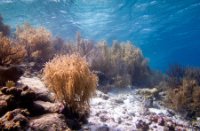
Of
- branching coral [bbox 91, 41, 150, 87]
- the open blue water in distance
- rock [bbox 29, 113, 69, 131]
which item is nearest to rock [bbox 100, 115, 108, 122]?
rock [bbox 29, 113, 69, 131]

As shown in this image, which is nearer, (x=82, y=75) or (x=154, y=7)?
(x=82, y=75)

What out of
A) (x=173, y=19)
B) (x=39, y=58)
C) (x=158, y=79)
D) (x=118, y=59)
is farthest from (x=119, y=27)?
(x=39, y=58)

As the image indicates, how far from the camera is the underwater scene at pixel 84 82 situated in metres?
4.55

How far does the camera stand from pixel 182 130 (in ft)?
21.6

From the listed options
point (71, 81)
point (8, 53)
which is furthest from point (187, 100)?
point (8, 53)

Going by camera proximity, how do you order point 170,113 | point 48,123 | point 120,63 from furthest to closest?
point 120,63 < point 170,113 < point 48,123

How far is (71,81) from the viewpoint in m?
4.59

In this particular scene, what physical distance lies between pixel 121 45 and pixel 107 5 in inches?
401

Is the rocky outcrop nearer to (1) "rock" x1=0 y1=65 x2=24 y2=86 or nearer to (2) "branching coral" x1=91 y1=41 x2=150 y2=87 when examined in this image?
(1) "rock" x1=0 y1=65 x2=24 y2=86

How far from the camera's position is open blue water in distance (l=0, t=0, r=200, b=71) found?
22578mm

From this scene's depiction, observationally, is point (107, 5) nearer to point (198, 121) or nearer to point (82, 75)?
point (198, 121)

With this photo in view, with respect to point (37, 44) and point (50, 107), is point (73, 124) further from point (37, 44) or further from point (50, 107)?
point (37, 44)

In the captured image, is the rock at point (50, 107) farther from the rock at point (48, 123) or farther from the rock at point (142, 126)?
the rock at point (142, 126)

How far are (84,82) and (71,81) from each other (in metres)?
0.35
